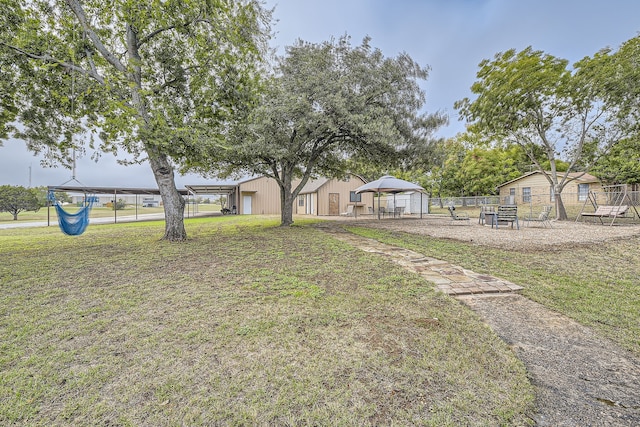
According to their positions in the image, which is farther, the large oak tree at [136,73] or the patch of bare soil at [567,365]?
the large oak tree at [136,73]

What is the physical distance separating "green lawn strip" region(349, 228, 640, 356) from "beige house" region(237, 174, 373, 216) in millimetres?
16165

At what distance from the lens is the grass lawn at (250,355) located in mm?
1533

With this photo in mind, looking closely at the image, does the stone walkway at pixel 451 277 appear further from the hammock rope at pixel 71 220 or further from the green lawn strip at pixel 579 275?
the hammock rope at pixel 71 220

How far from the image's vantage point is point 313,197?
24.0 m

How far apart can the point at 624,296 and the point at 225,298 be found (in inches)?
188

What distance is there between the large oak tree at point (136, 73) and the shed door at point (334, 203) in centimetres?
1550

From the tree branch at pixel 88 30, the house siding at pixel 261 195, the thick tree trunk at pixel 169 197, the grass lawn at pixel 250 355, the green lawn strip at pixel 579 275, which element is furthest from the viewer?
the house siding at pixel 261 195

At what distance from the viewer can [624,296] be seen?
3.28 m

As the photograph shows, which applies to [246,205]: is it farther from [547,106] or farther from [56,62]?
[547,106]

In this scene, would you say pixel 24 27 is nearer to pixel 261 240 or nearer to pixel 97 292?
pixel 97 292

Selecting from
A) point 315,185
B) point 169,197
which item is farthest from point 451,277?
point 315,185

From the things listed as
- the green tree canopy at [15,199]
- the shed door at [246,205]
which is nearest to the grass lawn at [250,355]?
the shed door at [246,205]

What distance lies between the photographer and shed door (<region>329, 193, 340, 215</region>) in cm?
2334

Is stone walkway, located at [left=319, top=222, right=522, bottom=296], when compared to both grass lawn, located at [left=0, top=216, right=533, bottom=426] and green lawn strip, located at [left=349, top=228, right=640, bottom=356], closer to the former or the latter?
green lawn strip, located at [left=349, top=228, right=640, bottom=356]
